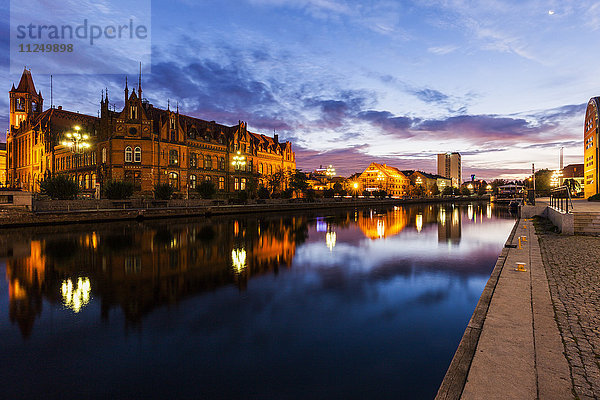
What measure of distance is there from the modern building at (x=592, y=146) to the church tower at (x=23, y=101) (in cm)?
13233

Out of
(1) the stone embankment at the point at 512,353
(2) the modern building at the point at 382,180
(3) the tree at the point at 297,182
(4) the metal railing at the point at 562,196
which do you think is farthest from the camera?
(2) the modern building at the point at 382,180

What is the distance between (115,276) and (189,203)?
3467 centimetres

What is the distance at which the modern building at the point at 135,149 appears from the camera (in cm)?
5428

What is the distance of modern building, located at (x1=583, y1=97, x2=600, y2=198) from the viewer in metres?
53.4

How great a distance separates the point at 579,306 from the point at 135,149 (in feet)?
199

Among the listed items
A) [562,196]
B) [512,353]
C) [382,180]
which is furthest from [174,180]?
[382,180]

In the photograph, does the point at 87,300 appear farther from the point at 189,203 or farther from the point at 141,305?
the point at 189,203

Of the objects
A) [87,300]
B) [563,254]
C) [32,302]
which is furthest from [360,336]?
[563,254]

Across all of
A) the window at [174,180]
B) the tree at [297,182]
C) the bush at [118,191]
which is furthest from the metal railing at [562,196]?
the window at [174,180]

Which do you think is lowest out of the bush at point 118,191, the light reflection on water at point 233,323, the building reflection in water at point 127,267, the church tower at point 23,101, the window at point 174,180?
the light reflection on water at point 233,323

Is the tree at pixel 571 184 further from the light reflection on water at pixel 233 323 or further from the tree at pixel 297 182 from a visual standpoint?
the tree at pixel 297 182

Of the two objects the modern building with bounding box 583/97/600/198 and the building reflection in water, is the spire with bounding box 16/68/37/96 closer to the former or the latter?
the building reflection in water

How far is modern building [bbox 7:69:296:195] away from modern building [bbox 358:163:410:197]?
7578cm

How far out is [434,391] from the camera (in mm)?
4840
